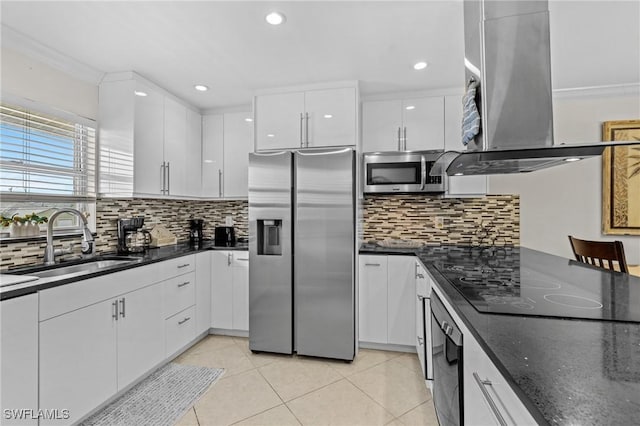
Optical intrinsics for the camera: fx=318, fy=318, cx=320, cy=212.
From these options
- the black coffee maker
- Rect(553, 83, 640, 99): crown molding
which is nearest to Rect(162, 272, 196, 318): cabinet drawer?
the black coffee maker

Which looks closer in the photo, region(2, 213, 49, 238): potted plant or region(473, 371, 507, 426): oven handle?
region(473, 371, 507, 426): oven handle

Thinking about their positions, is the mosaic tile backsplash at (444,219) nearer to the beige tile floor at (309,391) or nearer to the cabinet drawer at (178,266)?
the beige tile floor at (309,391)

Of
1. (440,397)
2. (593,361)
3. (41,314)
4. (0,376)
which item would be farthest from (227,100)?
(593,361)

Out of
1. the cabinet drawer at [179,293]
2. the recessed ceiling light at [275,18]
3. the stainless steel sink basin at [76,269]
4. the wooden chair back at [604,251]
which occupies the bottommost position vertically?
the cabinet drawer at [179,293]

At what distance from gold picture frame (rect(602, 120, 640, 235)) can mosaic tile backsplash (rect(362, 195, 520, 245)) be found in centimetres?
75

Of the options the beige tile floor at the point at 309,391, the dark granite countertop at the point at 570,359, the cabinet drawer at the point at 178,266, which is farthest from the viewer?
the cabinet drawer at the point at 178,266

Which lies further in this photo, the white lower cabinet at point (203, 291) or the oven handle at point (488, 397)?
the white lower cabinet at point (203, 291)

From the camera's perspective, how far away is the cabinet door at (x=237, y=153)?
349 cm

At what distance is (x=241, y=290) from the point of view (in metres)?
3.15

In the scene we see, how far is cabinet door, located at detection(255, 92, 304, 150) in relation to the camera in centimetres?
295

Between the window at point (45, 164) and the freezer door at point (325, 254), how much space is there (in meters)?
1.75

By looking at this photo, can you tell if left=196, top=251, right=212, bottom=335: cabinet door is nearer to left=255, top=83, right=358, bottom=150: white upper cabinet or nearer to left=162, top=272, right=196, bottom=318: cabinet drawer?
left=162, top=272, right=196, bottom=318: cabinet drawer

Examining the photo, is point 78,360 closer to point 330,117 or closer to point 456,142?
point 330,117

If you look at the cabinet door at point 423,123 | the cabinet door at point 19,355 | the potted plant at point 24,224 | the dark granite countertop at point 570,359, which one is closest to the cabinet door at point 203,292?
the potted plant at point 24,224
